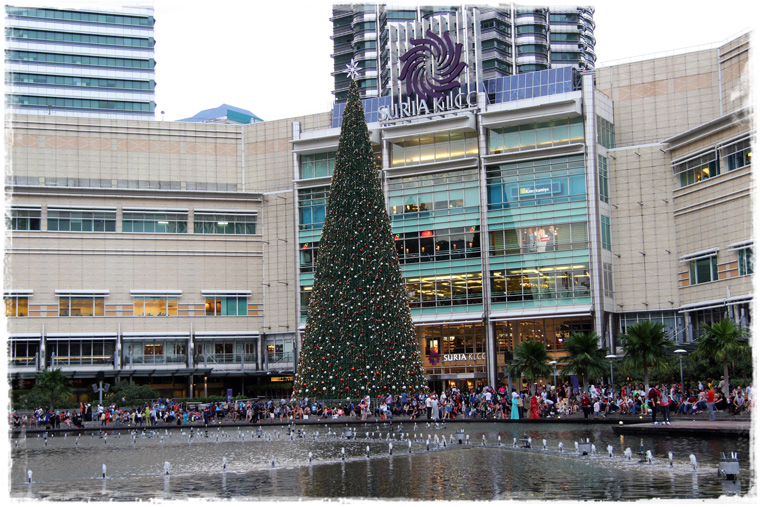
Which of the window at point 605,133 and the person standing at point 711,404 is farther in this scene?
the window at point 605,133

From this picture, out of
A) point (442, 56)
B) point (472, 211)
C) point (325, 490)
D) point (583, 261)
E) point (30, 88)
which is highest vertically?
point (30, 88)

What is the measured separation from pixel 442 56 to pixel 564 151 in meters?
13.8

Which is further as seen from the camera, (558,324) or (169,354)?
(169,354)

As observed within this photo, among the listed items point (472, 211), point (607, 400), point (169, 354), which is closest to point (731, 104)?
point (472, 211)

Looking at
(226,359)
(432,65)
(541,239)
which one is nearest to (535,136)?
(541,239)

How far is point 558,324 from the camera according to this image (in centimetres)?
7562

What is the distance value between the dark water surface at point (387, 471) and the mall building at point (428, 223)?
114 feet

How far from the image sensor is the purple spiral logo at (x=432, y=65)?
253 feet

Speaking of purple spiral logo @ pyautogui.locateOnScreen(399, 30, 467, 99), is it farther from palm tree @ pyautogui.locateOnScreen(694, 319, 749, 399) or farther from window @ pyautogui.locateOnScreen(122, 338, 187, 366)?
palm tree @ pyautogui.locateOnScreen(694, 319, 749, 399)

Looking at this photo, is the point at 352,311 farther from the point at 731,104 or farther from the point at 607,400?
the point at 731,104

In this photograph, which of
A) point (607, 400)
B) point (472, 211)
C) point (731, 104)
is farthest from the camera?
point (472, 211)

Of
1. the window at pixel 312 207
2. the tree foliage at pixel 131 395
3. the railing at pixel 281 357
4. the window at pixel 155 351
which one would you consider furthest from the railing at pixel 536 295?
the window at pixel 155 351

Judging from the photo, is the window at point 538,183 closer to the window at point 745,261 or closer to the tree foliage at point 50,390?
the window at point 745,261

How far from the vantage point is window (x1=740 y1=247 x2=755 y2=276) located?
206 ft
